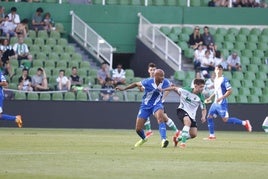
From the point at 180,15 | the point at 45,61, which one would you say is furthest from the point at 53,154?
the point at 180,15

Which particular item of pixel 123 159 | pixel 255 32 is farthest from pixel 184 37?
pixel 123 159

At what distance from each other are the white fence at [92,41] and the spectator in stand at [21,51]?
3.64 m

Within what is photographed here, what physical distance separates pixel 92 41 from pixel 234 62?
232 inches

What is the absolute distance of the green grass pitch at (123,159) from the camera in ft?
51.9

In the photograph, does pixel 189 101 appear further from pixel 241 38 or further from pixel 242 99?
pixel 241 38

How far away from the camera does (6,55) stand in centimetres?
3609

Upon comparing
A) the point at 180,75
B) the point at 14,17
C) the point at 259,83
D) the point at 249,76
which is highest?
the point at 14,17

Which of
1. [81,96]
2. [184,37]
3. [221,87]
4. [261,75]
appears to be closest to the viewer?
[221,87]

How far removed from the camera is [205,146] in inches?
960

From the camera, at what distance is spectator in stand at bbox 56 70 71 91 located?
1399 inches

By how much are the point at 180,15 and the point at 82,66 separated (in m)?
6.83

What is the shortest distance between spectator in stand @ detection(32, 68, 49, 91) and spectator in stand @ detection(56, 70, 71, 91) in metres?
0.54

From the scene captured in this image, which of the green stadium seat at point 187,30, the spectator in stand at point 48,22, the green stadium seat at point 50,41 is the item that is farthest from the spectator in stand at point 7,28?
the green stadium seat at point 187,30

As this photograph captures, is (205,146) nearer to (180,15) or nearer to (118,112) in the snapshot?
(118,112)
